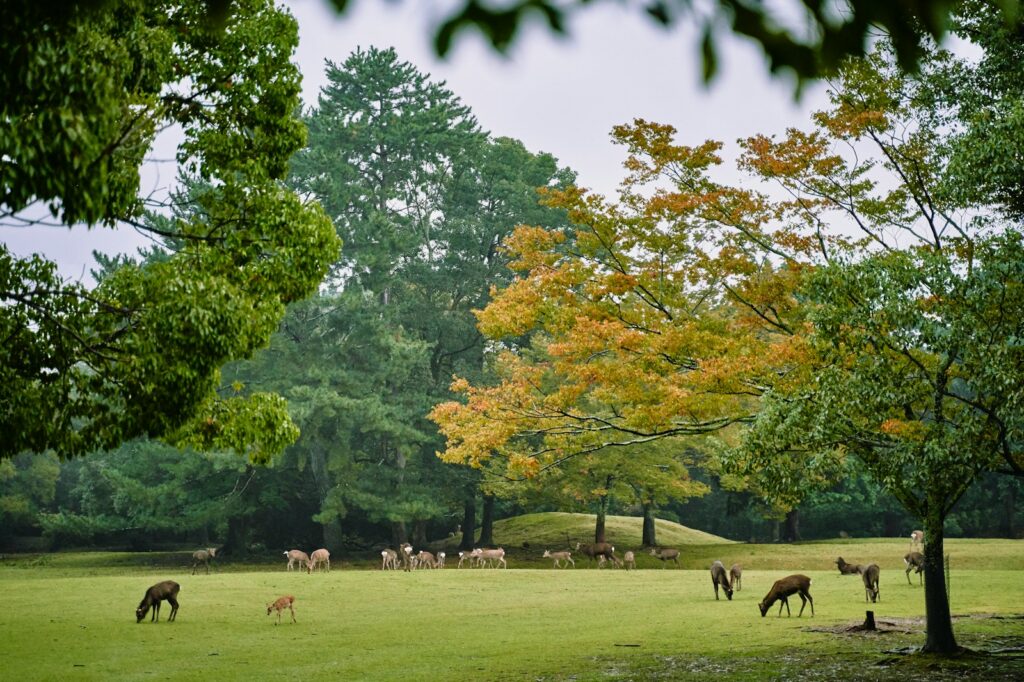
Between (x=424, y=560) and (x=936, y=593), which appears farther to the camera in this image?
(x=424, y=560)

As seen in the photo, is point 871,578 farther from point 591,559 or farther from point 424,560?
point 591,559

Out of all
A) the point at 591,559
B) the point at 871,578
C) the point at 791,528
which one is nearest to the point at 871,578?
the point at 871,578

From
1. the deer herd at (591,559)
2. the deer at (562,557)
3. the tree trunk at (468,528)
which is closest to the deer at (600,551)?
the deer herd at (591,559)

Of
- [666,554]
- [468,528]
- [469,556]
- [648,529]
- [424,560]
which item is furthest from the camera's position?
[468,528]

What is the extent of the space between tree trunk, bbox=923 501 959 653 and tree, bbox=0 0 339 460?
764 centimetres

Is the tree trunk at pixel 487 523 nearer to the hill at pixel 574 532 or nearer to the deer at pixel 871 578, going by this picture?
the hill at pixel 574 532

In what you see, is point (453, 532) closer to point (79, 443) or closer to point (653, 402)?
point (653, 402)

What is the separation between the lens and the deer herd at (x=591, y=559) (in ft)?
53.3

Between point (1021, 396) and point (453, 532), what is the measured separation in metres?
39.0

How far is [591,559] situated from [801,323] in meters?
23.0

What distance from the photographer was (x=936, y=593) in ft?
37.4

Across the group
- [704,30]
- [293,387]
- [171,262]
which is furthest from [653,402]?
[293,387]

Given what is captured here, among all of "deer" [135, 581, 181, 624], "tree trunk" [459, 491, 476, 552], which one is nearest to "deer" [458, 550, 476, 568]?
"tree trunk" [459, 491, 476, 552]

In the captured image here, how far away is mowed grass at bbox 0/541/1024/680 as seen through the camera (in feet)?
36.2
